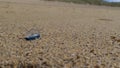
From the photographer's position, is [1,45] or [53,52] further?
[1,45]

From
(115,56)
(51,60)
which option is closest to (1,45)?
(51,60)

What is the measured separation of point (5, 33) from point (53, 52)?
278 centimetres

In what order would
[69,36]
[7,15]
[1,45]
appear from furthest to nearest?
[7,15], [69,36], [1,45]

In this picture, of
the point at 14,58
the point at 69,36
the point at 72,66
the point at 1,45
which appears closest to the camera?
the point at 72,66

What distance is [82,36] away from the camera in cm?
883

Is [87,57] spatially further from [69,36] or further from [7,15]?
[7,15]

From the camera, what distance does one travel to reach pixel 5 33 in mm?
8984

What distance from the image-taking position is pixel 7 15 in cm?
1355

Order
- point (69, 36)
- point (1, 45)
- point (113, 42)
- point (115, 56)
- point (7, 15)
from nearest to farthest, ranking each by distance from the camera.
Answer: point (115, 56) → point (1, 45) → point (113, 42) → point (69, 36) → point (7, 15)

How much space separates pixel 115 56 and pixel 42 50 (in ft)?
4.48

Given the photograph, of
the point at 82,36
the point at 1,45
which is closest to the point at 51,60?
the point at 1,45

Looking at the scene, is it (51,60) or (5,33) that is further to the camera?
(5,33)

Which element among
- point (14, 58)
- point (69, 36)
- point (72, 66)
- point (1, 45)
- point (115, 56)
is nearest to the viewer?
point (72, 66)

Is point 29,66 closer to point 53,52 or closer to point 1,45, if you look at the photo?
point 53,52
